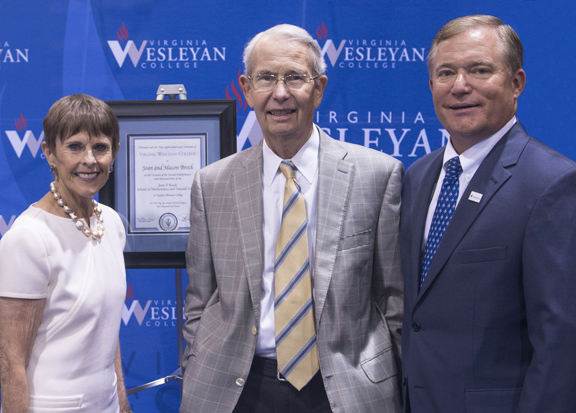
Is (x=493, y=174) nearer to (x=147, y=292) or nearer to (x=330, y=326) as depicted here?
(x=330, y=326)

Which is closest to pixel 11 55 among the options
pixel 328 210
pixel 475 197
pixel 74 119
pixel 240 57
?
pixel 240 57

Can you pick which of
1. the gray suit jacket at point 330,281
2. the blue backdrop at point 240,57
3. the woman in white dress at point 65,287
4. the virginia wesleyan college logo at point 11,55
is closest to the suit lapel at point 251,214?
the gray suit jacket at point 330,281

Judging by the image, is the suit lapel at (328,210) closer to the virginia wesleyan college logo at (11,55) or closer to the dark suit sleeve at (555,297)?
the dark suit sleeve at (555,297)


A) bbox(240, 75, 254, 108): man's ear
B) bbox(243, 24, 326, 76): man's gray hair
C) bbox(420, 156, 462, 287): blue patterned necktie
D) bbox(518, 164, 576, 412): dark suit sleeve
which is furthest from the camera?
bbox(240, 75, 254, 108): man's ear

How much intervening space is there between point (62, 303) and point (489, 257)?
4.29 ft

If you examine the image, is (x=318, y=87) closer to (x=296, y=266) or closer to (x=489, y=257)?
(x=296, y=266)

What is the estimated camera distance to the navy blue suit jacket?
1415mm

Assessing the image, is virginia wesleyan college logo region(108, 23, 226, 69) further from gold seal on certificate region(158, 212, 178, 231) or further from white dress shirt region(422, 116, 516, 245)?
white dress shirt region(422, 116, 516, 245)

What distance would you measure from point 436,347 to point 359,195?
0.59 metres

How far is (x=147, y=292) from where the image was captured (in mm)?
3684

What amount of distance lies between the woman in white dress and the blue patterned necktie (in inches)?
42.4

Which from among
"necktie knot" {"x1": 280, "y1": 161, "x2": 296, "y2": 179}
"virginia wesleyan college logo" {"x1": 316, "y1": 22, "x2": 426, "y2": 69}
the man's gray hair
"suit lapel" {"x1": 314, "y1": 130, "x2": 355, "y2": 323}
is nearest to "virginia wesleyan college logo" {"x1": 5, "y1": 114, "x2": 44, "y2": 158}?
"virginia wesleyan college logo" {"x1": 316, "y1": 22, "x2": 426, "y2": 69}

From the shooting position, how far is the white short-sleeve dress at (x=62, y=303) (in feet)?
5.40

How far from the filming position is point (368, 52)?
11.5ft
